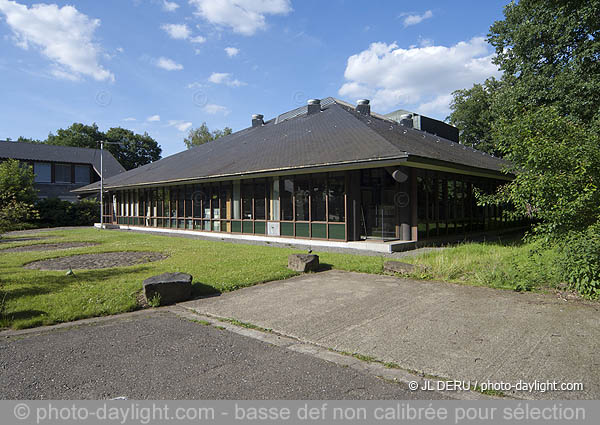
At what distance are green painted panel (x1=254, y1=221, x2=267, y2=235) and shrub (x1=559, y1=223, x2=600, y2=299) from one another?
11662 mm

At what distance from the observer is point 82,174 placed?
41.9 m

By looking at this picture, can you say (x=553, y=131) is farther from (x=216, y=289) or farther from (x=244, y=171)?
(x=244, y=171)

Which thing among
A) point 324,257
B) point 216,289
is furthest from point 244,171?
point 216,289

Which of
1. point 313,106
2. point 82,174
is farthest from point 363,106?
point 82,174

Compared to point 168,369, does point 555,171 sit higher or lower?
higher

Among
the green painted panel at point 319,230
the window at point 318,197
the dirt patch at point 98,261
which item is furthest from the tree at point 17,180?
the green painted panel at point 319,230

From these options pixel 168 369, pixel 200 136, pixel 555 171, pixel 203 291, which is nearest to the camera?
pixel 168 369

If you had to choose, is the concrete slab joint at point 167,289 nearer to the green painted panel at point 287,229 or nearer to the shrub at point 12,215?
the shrub at point 12,215

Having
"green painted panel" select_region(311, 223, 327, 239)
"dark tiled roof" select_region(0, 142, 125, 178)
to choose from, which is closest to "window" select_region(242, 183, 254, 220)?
"green painted panel" select_region(311, 223, 327, 239)

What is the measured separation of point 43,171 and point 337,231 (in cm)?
3909

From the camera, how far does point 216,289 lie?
7254 millimetres

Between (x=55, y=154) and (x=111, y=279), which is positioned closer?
(x=111, y=279)

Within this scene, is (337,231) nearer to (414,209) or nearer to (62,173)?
(414,209)

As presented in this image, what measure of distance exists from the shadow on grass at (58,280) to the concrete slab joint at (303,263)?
3.56 meters
